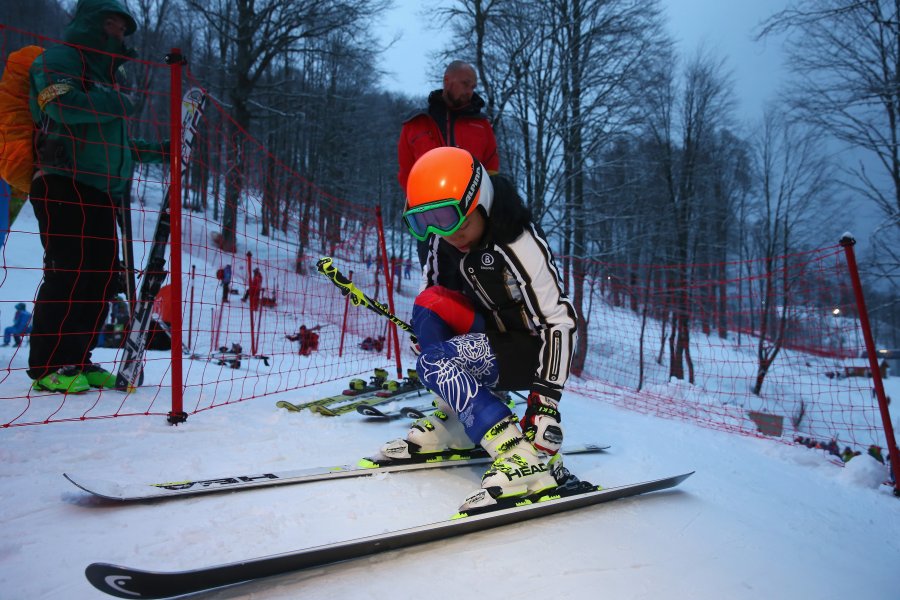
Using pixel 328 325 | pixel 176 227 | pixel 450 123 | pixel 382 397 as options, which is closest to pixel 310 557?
pixel 176 227

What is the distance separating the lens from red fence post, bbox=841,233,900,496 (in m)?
2.90

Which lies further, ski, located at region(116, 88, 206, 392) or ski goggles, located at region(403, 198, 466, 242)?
ski, located at region(116, 88, 206, 392)

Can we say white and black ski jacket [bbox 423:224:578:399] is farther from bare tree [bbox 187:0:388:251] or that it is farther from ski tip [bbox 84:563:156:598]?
bare tree [bbox 187:0:388:251]

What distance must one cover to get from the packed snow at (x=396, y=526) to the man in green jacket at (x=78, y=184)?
354 millimetres

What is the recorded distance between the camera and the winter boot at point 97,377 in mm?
3059

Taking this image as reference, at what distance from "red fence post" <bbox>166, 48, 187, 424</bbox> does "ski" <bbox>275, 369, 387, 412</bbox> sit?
0.68 m

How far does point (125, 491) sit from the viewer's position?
1571 millimetres

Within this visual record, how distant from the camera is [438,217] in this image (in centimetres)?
185

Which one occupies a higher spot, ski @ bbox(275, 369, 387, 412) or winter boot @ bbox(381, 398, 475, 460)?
winter boot @ bbox(381, 398, 475, 460)

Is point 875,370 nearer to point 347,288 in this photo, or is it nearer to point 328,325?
point 347,288

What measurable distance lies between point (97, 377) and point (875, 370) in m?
5.32

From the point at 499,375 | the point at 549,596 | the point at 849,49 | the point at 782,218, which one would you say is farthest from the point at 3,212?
the point at 782,218

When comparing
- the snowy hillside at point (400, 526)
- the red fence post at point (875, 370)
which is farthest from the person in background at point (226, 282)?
the red fence post at point (875, 370)

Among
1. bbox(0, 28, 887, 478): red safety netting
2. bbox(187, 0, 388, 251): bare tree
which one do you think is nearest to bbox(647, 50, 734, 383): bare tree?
bbox(0, 28, 887, 478): red safety netting
